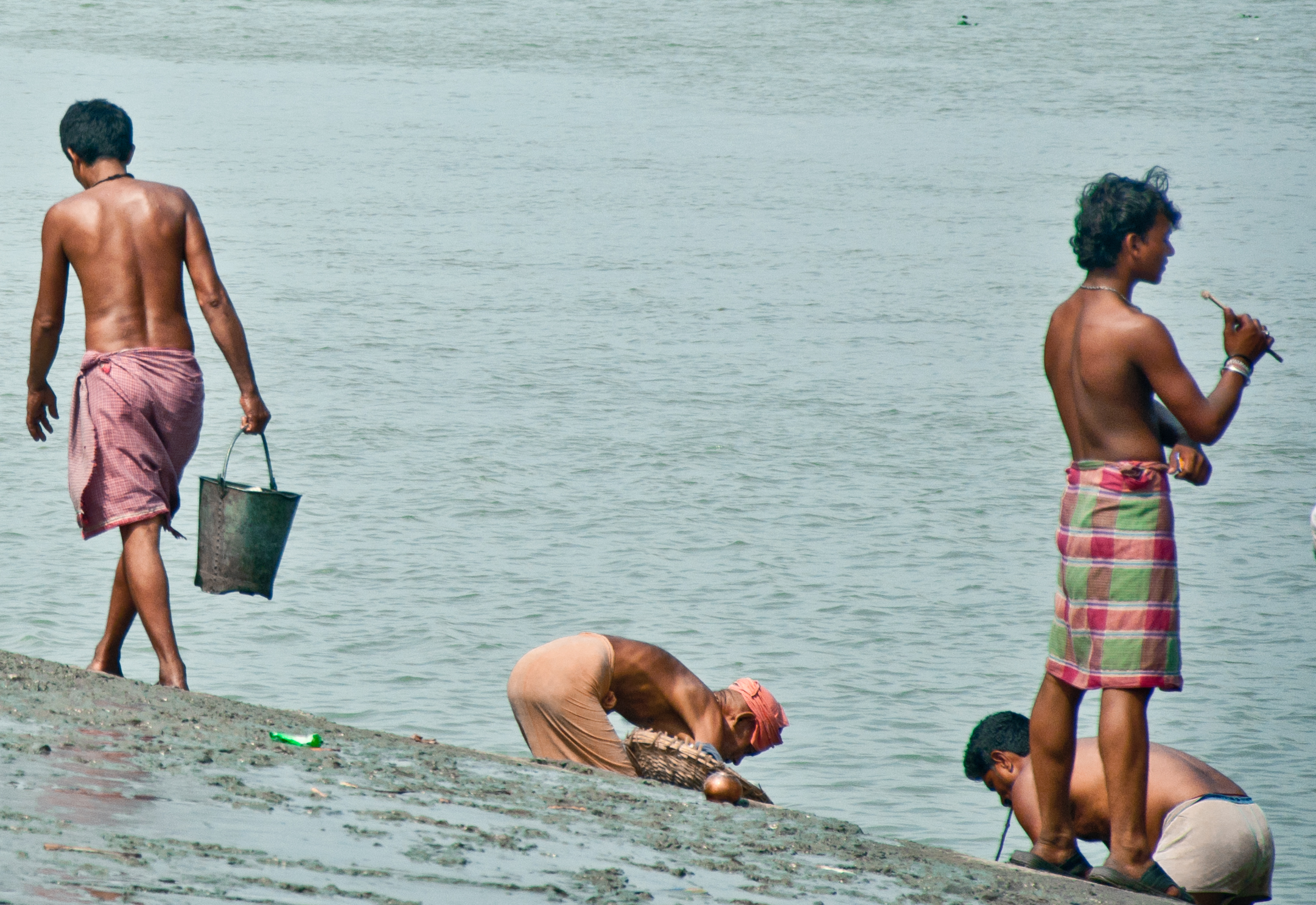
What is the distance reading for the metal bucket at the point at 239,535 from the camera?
474 centimetres

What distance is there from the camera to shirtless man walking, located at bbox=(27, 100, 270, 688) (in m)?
4.58

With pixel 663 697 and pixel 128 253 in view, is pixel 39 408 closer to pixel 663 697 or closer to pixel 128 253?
pixel 128 253

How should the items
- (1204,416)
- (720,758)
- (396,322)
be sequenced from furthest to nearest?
1. (396,322)
2. (720,758)
3. (1204,416)

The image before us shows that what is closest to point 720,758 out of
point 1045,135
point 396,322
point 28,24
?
point 396,322

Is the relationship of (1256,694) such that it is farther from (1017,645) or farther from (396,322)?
(396,322)

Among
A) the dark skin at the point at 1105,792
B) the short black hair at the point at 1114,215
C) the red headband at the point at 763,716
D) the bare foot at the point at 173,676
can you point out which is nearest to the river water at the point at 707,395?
the red headband at the point at 763,716

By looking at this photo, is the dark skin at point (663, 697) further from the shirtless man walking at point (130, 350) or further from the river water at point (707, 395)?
the shirtless man walking at point (130, 350)

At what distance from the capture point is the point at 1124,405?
372 centimetres

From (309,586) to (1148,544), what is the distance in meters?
4.35

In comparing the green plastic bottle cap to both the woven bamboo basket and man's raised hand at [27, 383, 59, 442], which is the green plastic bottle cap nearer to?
the woven bamboo basket

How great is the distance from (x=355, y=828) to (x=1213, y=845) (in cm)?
199

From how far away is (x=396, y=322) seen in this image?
1238cm

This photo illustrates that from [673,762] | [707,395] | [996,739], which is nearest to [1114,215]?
[996,739]

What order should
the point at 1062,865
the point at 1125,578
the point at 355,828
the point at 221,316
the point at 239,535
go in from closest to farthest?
1. the point at 355,828
2. the point at 1125,578
3. the point at 1062,865
4. the point at 221,316
5. the point at 239,535
